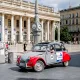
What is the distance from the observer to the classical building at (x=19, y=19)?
67.6m

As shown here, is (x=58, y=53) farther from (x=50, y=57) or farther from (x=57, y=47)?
(x=50, y=57)

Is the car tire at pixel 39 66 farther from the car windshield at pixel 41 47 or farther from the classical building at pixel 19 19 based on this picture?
the classical building at pixel 19 19

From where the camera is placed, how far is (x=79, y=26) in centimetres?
10806

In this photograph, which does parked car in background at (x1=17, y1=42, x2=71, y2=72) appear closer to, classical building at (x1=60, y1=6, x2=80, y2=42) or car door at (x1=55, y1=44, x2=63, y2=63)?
car door at (x1=55, y1=44, x2=63, y2=63)

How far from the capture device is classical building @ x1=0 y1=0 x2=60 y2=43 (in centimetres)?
6761

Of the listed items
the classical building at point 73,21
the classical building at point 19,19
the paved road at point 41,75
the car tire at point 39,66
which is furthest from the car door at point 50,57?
the classical building at point 73,21

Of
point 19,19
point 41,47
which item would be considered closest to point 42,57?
point 41,47

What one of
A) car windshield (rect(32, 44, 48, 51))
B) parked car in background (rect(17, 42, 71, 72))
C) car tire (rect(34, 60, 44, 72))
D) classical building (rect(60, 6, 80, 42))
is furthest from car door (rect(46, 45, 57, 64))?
classical building (rect(60, 6, 80, 42))

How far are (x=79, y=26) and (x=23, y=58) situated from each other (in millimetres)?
95986

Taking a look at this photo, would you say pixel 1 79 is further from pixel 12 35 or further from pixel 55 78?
pixel 12 35

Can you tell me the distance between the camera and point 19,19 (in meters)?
74.8

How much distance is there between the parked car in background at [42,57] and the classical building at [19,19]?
48.2 metres

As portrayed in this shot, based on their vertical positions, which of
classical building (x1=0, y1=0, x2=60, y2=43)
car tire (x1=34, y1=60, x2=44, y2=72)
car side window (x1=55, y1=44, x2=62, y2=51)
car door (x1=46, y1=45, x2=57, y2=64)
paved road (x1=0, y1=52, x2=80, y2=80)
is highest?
classical building (x1=0, y1=0, x2=60, y2=43)

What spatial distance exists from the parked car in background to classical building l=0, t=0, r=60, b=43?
48.2 m
